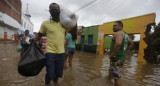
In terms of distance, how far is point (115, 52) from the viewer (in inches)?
82.7

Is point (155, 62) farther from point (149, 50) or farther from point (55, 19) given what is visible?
point (55, 19)

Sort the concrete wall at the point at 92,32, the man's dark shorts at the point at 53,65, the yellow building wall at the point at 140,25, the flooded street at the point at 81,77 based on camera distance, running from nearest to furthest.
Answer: the man's dark shorts at the point at 53,65, the flooded street at the point at 81,77, the yellow building wall at the point at 140,25, the concrete wall at the point at 92,32

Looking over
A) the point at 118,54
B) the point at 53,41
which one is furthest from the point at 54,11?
the point at 118,54

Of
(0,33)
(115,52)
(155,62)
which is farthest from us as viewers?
(0,33)

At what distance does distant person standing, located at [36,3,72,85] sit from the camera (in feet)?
6.24

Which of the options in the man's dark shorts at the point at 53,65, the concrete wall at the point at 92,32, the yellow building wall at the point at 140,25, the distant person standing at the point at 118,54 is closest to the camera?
the man's dark shorts at the point at 53,65

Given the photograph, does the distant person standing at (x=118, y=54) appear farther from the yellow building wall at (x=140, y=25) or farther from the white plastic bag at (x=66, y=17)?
the yellow building wall at (x=140, y=25)

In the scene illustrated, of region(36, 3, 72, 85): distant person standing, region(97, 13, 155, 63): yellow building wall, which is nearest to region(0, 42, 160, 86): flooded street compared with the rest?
region(36, 3, 72, 85): distant person standing

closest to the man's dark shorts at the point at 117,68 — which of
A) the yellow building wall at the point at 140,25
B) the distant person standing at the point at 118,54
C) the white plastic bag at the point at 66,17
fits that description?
the distant person standing at the point at 118,54

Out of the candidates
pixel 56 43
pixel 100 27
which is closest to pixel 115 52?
pixel 56 43

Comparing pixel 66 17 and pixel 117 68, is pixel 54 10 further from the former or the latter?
pixel 117 68

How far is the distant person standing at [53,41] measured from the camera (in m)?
1.90

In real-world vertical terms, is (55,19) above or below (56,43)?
above

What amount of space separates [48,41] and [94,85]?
1514 millimetres
